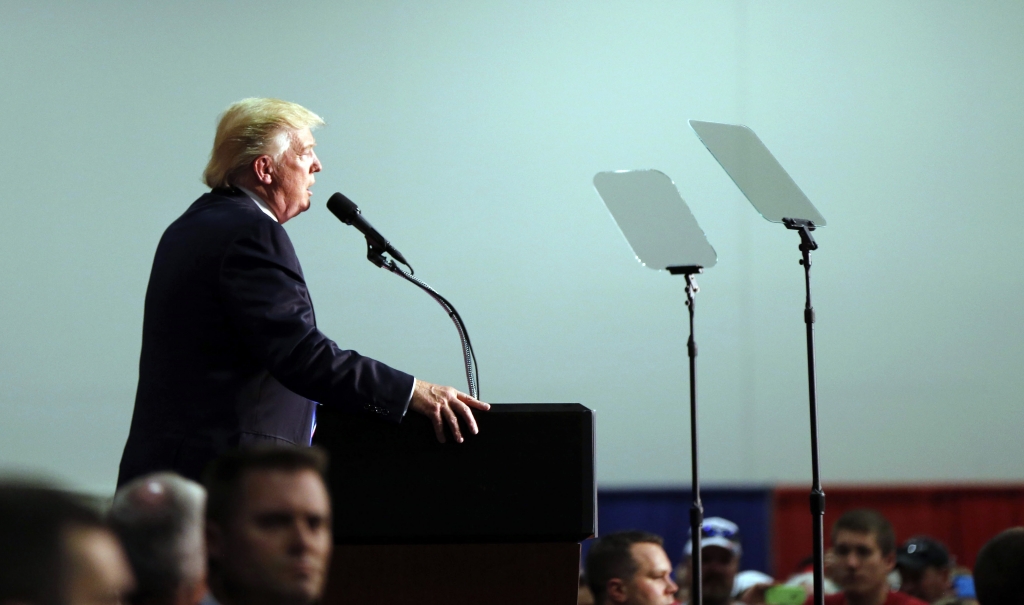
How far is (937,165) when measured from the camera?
238 inches

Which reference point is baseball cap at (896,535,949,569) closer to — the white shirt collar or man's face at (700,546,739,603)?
man's face at (700,546,739,603)

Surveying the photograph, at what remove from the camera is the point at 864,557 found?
3250 millimetres

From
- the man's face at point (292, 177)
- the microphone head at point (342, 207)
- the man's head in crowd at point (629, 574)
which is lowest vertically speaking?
the man's head in crowd at point (629, 574)

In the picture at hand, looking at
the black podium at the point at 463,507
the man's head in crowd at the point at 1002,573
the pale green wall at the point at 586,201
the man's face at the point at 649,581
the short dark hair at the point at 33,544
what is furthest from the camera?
the pale green wall at the point at 586,201

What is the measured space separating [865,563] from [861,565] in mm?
15

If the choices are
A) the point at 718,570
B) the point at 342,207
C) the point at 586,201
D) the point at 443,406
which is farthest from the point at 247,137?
the point at 586,201

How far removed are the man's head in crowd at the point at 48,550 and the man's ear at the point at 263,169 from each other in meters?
1.21

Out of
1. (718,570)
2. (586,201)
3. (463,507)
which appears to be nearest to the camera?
→ (463,507)

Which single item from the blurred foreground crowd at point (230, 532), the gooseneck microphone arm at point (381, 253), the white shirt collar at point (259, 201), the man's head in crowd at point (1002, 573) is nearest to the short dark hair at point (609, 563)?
the man's head in crowd at point (1002, 573)

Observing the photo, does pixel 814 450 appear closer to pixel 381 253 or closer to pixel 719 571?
pixel 381 253

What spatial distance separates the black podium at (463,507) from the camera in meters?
1.61

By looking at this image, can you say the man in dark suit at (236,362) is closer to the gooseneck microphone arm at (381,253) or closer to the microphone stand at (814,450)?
the gooseneck microphone arm at (381,253)

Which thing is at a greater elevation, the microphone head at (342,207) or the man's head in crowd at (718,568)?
the microphone head at (342,207)

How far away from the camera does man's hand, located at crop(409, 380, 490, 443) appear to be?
162 centimetres
